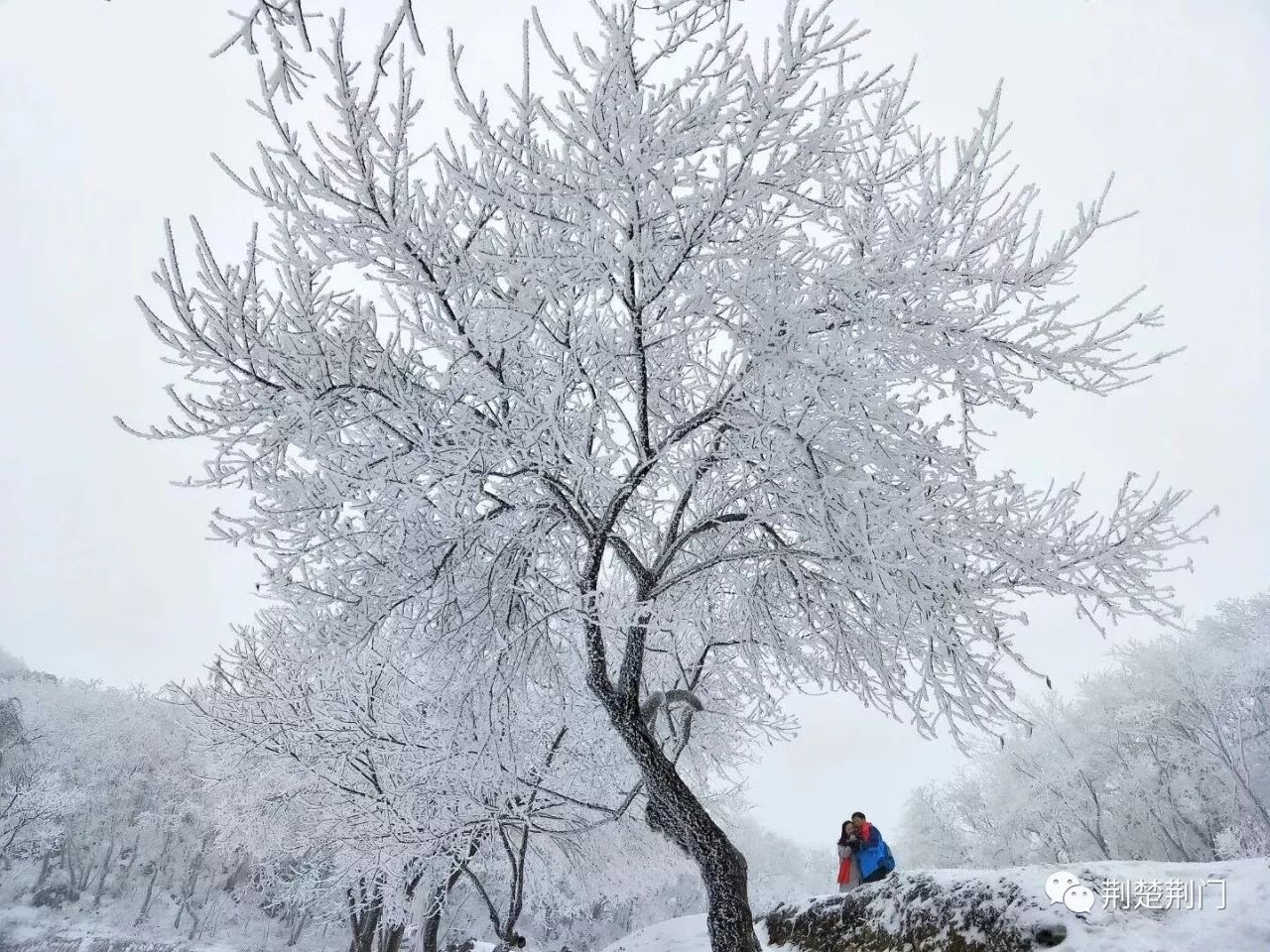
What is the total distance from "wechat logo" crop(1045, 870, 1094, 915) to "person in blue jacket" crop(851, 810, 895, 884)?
9.42ft

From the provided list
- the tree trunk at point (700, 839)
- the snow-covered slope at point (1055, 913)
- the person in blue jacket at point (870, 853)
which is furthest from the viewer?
the person in blue jacket at point (870, 853)

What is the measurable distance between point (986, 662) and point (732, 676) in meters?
4.38

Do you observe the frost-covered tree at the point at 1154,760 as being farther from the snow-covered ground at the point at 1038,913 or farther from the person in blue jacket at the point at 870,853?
the snow-covered ground at the point at 1038,913

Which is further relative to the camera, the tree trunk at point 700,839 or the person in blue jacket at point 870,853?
the person in blue jacket at point 870,853

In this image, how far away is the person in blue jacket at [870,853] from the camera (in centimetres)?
710

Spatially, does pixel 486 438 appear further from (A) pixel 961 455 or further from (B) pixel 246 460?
(A) pixel 961 455

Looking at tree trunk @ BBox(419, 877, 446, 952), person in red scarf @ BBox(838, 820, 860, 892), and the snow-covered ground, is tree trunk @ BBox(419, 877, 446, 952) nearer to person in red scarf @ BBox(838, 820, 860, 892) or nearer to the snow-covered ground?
the snow-covered ground

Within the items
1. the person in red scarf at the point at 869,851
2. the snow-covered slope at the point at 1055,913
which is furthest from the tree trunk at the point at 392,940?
the snow-covered slope at the point at 1055,913

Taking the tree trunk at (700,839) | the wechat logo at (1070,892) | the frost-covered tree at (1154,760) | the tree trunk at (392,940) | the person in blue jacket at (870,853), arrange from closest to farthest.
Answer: the wechat logo at (1070,892), the tree trunk at (700,839), the person in blue jacket at (870,853), the tree trunk at (392,940), the frost-covered tree at (1154,760)

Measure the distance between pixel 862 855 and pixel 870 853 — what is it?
0.09 meters

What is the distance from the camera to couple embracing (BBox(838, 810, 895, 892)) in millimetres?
7109

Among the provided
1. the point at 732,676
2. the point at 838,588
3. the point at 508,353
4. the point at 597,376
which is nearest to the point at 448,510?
the point at 508,353

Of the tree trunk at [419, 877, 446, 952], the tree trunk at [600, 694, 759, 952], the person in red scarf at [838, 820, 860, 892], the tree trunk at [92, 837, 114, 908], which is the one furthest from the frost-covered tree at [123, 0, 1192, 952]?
the tree trunk at [92, 837, 114, 908]

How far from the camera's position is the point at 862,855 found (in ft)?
23.4
